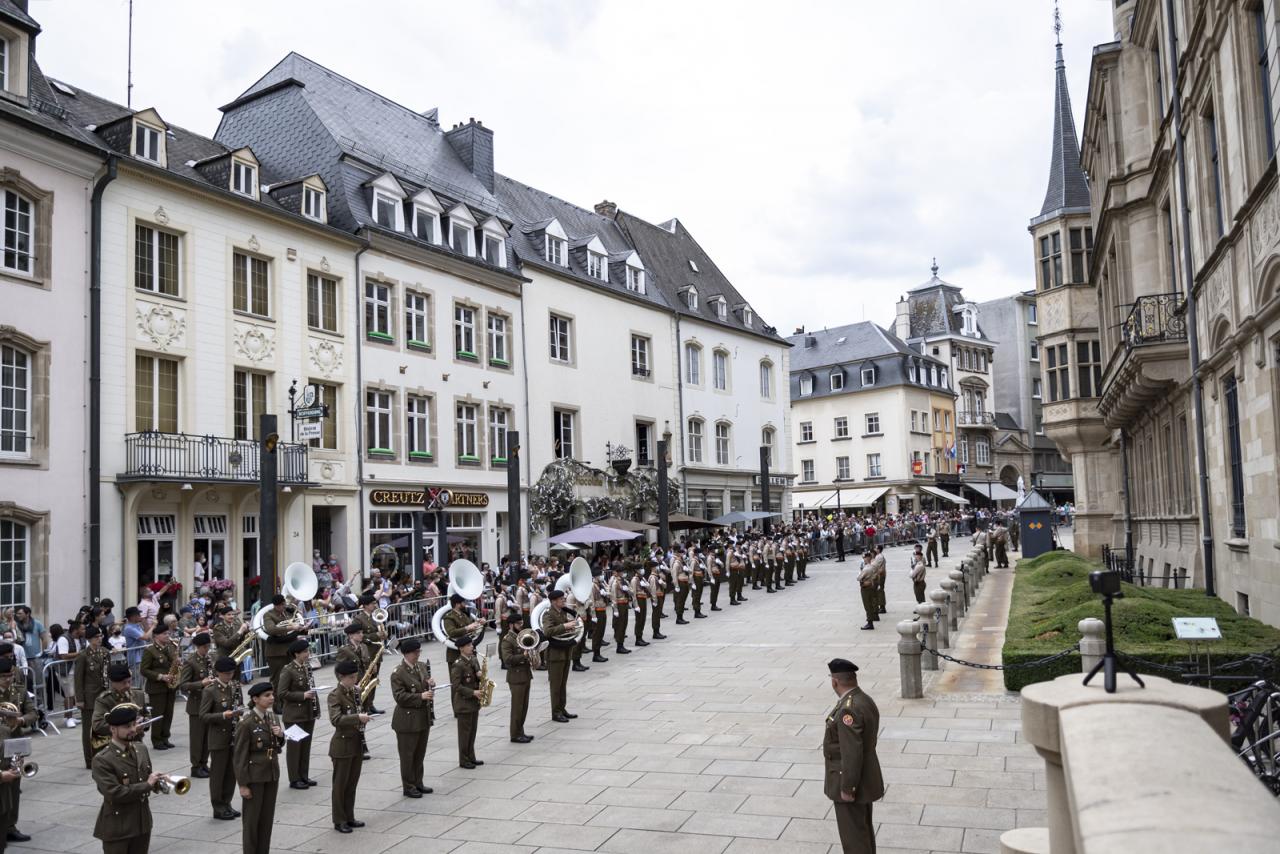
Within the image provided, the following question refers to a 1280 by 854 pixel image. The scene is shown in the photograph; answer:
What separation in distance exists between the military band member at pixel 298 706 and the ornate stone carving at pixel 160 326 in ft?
46.0

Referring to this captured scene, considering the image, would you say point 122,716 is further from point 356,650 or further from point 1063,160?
point 1063,160

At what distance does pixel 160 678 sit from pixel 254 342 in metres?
13.5

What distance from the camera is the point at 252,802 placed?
8453 mm

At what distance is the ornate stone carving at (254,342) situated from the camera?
24578 mm

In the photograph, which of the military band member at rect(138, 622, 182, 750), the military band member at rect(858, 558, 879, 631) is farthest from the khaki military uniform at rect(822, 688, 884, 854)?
the military band member at rect(858, 558, 879, 631)

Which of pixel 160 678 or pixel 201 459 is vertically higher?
pixel 201 459

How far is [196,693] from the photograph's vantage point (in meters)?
11.9

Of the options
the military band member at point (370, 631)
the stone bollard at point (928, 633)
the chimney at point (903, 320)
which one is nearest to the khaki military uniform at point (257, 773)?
the military band member at point (370, 631)

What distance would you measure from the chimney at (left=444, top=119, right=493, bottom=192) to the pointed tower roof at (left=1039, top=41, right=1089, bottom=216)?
19.8m

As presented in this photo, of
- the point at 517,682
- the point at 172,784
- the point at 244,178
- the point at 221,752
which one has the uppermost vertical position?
the point at 244,178

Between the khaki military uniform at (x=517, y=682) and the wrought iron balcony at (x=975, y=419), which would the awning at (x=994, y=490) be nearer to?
the wrought iron balcony at (x=975, y=419)

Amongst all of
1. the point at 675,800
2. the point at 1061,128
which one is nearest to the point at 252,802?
the point at 675,800

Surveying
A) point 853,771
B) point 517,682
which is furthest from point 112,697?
point 853,771

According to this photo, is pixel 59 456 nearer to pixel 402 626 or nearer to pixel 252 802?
pixel 402 626
